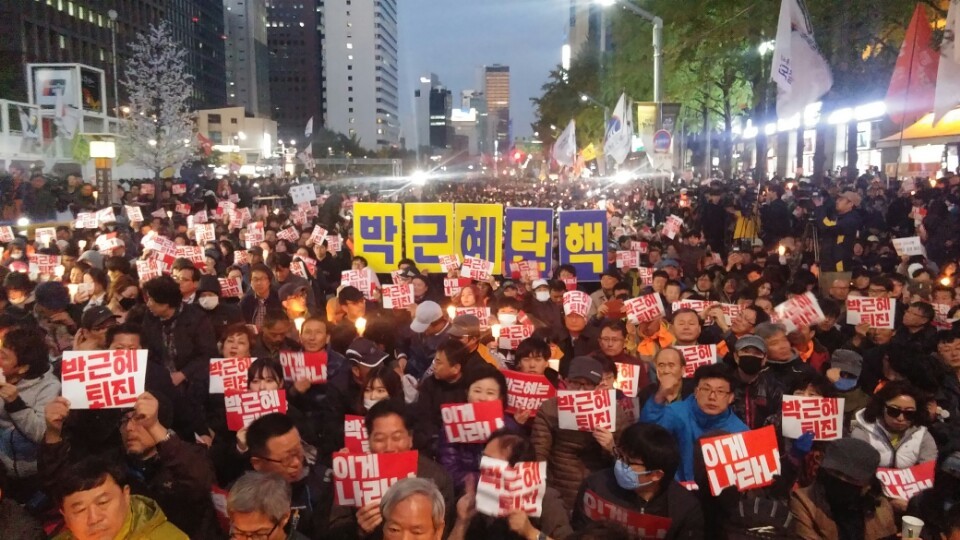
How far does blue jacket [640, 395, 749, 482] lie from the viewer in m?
4.89

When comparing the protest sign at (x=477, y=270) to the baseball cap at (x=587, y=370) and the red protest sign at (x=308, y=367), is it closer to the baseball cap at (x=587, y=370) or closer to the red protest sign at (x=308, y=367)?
the red protest sign at (x=308, y=367)

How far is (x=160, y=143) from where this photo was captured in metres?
38.2

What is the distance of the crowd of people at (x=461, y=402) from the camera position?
12.5ft

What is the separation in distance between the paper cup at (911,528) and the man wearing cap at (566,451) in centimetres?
155

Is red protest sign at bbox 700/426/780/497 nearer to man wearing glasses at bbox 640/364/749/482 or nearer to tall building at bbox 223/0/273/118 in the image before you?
man wearing glasses at bbox 640/364/749/482

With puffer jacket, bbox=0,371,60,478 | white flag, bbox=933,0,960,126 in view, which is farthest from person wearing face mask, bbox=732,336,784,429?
white flag, bbox=933,0,960,126

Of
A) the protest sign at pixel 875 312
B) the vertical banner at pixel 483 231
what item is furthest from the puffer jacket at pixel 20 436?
the vertical banner at pixel 483 231

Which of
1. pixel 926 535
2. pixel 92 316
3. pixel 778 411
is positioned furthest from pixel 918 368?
pixel 92 316

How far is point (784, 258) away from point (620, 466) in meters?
9.87

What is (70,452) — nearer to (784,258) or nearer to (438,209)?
(438,209)

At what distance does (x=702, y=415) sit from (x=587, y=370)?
729mm

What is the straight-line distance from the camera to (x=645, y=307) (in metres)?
7.92

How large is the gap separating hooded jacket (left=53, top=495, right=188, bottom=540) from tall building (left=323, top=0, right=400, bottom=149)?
159 meters

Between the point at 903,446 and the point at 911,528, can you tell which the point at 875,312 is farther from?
the point at 911,528
